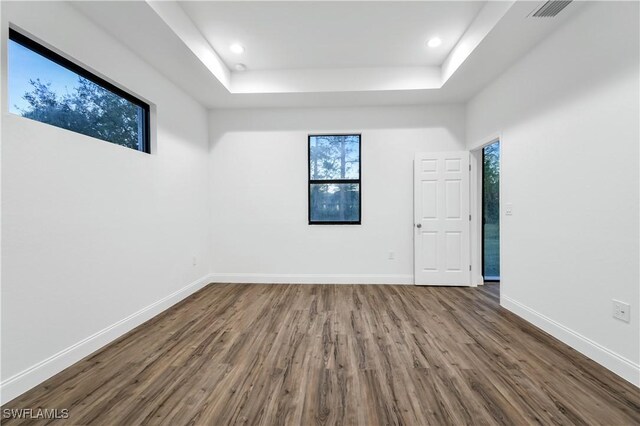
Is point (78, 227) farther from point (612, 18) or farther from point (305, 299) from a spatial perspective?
point (612, 18)

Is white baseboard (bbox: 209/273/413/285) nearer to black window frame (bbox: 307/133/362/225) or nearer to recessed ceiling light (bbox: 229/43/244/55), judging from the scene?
black window frame (bbox: 307/133/362/225)

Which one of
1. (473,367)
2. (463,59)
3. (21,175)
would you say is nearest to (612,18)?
(463,59)

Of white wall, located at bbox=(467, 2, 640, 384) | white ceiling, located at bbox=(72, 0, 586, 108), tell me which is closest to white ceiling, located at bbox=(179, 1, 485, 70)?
white ceiling, located at bbox=(72, 0, 586, 108)

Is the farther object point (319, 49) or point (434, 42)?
point (319, 49)

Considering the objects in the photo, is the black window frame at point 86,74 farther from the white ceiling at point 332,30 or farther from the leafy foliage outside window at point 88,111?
the white ceiling at point 332,30

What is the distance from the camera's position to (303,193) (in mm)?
4035

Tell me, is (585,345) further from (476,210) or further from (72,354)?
(72,354)

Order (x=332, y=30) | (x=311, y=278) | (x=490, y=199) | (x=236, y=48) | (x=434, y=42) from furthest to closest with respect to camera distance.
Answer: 1. (x=490, y=199)
2. (x=311, y=278)
3. (x=236, y=48)
4. (x=434, y=42)
5. (x=332, y=30)

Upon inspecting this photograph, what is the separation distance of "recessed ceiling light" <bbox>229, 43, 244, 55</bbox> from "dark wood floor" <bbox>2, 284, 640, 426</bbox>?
3.09m

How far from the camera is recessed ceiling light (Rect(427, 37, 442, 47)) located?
2836 mm

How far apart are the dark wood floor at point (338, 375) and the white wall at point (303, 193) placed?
4.10ft

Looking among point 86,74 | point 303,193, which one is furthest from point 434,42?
point 86,74

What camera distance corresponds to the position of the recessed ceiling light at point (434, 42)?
2.84m

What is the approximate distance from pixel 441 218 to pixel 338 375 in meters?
2.85
